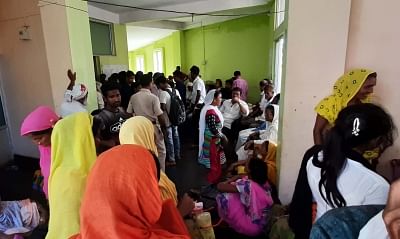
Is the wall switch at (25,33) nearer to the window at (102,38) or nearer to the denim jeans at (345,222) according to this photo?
the window at (102,38)

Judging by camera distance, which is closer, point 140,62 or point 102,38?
point 102,38

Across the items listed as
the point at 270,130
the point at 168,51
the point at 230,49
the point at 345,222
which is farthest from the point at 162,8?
the point at 345,222

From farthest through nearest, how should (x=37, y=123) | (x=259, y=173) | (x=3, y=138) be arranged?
(x=3, y=138) < (x=259, y=173) < (x=37, y=123)

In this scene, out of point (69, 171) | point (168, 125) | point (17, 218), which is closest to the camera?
point (69, 171)

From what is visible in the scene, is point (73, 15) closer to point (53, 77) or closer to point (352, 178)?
point (53, 77)

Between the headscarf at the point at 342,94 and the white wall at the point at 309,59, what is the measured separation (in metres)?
0.12

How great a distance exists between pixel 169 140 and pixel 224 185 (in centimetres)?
176

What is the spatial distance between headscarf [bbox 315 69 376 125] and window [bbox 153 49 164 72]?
9399 millimetres

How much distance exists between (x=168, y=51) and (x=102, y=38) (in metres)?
4.17

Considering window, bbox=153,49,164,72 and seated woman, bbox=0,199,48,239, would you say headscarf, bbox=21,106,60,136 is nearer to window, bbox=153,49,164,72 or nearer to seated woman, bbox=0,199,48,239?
seated woman, bbox=0,199,48,239

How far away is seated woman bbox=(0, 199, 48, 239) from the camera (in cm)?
150

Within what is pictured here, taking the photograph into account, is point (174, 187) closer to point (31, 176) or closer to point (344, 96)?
point (344, 96)

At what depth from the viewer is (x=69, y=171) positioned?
4.20 feet

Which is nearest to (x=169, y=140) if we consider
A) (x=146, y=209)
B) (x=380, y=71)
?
(x=380, y=71)
